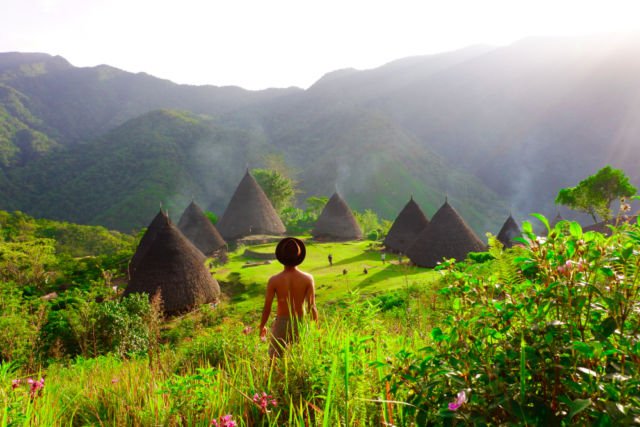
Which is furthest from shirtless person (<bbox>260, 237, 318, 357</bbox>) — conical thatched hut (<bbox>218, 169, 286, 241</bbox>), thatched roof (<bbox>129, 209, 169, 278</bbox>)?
conical thatched hut (<bbox>218, 169, 286, 241</bbox>)

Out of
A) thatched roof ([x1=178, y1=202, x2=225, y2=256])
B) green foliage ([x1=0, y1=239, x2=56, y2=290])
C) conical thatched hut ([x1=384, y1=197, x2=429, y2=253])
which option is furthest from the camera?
thatched roof ([x1=178, y1=202, x2=225, y2=256])

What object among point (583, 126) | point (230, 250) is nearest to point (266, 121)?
point (583, 126)

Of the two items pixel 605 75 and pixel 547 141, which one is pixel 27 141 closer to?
pixel 547 141

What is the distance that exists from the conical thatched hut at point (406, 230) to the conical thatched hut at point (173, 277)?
13.0 m

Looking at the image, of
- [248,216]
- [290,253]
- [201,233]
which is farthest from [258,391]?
[248,216]

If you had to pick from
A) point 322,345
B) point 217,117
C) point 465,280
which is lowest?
point 322,345

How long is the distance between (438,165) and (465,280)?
9590cm

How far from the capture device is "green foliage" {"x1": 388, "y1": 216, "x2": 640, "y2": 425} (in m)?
1.29

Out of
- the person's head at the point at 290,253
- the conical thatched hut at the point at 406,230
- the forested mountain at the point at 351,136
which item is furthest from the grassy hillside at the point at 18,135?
the person's head at the point at 290,253

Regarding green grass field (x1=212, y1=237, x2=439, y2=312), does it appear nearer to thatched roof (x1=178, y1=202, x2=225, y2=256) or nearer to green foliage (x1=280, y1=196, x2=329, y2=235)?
thatched roof (x1=178, y1=202, x2=225, y2=256)

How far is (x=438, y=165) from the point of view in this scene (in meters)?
91.8

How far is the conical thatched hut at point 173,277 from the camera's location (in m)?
14.0

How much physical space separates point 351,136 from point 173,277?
88777mm

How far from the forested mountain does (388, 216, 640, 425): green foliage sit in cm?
5752
